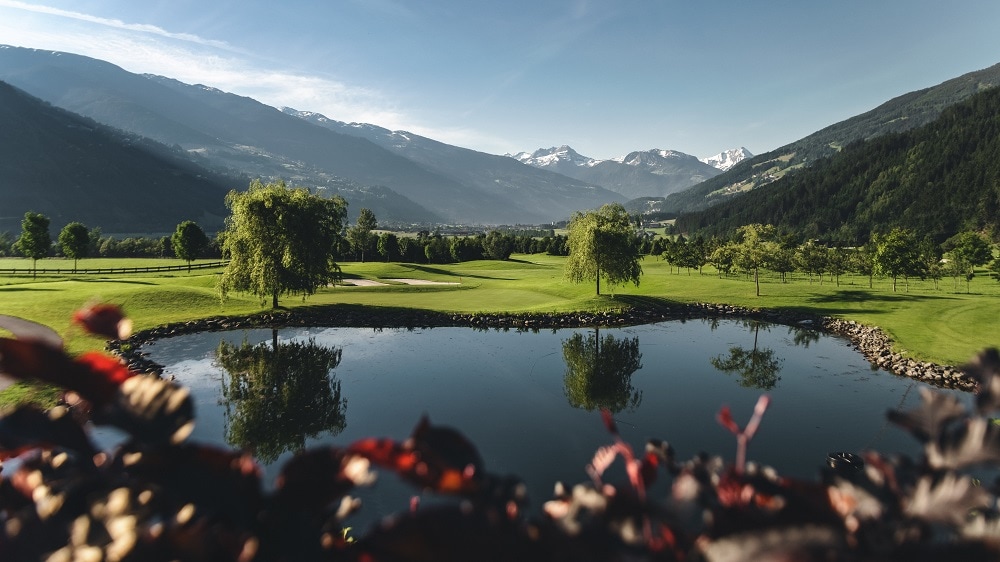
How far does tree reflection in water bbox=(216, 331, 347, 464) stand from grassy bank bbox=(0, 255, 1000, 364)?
25.2 ft

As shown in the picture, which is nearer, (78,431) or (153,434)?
(153,434)

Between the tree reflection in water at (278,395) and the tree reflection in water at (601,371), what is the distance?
34.7ft

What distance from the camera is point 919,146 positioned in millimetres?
170125

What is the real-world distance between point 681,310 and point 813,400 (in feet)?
72.1

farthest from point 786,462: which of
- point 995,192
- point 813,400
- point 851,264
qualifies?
point 995,192

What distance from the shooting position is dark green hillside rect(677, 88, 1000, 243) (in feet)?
455

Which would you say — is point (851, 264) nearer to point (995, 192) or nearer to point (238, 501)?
point (238, 501)

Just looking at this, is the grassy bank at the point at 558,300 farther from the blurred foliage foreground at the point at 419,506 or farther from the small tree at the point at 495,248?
the small tree at the point at 495,248

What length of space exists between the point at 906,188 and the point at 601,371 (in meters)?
183

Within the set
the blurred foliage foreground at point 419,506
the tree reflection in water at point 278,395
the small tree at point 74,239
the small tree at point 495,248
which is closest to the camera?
the blurred foliage foreground at point 419,506

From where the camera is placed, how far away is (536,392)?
74.2 ft

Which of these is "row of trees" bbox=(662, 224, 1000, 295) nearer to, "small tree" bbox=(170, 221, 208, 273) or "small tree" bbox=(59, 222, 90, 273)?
"small tree" bbox=(170, 221, 208, 273)

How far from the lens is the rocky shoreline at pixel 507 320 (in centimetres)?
3212

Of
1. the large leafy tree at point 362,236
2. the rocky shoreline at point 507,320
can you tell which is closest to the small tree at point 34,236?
the rocky shoreline at point 507,320
